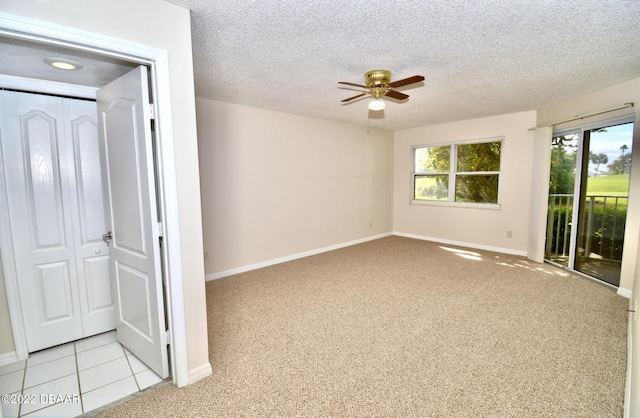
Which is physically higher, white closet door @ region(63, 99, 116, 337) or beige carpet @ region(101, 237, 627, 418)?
white closet door @ region(63, 99, 116, 337)

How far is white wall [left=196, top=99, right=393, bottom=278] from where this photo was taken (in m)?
3.92

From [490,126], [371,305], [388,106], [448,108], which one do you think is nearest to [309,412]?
[371,305]

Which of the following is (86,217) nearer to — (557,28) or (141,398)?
(141,398)

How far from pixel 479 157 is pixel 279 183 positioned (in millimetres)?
3864

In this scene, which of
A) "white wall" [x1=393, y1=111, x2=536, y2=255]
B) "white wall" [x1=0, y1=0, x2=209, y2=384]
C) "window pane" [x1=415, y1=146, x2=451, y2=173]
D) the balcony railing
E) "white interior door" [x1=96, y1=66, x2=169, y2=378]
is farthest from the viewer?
"window pane" [x1=415, y1=146, x2=451, y2=173]

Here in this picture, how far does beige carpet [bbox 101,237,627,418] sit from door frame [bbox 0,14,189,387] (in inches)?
13.4

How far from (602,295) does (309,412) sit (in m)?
3.67

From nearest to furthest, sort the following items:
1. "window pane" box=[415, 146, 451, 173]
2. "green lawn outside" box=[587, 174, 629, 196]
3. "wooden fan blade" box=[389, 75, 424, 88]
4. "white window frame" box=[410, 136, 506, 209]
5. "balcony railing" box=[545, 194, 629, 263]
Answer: "wooden fan blade" box=[389, 75, 424, 88] < "green lawn outside" box=[587, 174, 629, 196] < "balcony railing" box=[545, 194, 629, 263] < "white window frame" box=[410, 136, 506, 209] < "window pane" box=[415, 146, 451, 173]

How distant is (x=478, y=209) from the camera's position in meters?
5.46

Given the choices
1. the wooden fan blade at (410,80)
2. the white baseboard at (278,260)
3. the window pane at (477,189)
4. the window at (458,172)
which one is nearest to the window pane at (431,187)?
the window at (458,172)

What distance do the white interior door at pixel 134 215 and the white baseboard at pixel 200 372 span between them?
20cm

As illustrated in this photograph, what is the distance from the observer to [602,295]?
3.27 m

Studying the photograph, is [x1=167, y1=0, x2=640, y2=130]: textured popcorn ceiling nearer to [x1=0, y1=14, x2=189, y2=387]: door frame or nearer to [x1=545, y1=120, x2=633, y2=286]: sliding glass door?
[x1=0, y1=14, x2=189, y2=387]: door frame

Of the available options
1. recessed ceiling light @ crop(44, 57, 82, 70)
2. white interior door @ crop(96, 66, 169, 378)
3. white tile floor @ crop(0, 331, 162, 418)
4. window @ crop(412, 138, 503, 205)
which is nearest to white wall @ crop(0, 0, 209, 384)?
white interior door @ crop(96, 66, 169, 378)
